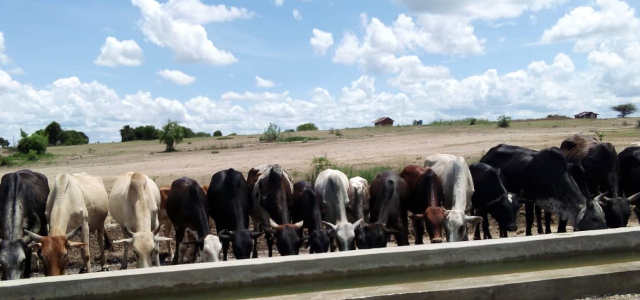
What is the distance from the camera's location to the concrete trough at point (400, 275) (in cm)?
624

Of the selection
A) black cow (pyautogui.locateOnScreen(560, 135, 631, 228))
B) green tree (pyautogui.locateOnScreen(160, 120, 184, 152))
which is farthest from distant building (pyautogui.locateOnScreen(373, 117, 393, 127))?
A: black cow (pyautogui.locateOnScreen(560, 135, 631, 228))

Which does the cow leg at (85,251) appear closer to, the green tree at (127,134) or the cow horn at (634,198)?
the cow horn at (634,198)

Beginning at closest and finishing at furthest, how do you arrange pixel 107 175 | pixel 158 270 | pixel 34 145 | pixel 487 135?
pixel 158 270 < pixel 107 175 < pixel 487 135 < pixel 34 145

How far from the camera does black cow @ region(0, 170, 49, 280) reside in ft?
26.5

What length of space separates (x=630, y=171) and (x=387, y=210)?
5.78 meters

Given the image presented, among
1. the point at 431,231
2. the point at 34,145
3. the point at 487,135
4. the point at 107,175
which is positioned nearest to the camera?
the point at 431,231

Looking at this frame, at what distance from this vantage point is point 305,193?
10523 millimetres

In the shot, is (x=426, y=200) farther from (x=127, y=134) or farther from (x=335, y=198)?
(x=127, y=134)

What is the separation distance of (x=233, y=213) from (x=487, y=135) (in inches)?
1102

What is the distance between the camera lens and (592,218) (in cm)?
966

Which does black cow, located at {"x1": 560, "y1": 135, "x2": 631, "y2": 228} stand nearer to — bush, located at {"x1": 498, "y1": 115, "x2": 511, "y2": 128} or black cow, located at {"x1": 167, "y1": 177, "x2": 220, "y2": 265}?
black cow, located at {"x1": 167, "y1": 177, "x2": 220, "y2": 265}

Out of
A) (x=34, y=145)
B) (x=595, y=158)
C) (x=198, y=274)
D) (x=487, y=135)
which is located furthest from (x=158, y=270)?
(x=34, y=145)

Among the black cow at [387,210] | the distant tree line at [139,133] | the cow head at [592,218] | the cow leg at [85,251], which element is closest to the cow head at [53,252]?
the cow leg at [85,251]

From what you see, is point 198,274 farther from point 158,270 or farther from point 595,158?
point 595,158
